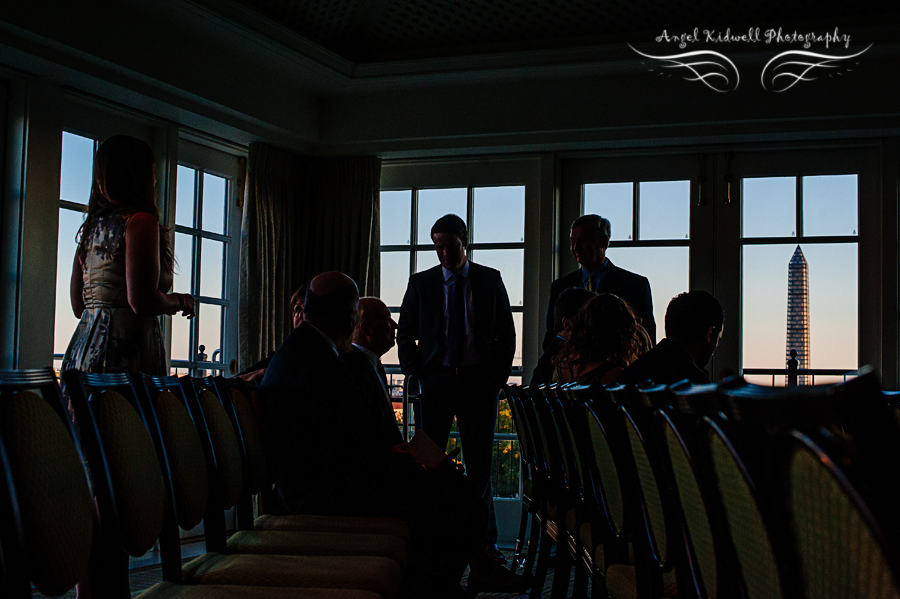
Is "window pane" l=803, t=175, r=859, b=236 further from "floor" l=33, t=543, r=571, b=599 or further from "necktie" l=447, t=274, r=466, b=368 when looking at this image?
"floor" l=33, t=543, r=571, b=599

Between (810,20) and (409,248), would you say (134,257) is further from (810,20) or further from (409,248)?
(810,20)

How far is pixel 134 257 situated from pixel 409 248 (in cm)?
282

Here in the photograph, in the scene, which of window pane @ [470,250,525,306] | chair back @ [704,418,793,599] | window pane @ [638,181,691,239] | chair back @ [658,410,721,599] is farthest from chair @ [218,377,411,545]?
window pane @ [638,181,691,239]

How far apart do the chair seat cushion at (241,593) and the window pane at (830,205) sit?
3843 mm

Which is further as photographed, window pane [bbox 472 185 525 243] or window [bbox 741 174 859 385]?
window pane [bbox 472 185 525 243]

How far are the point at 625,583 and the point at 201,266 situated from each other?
3671 millimetres

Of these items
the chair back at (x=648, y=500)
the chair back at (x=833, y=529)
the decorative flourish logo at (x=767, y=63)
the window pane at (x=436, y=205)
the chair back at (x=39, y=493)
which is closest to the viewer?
the chair back at (x=833, y=529)

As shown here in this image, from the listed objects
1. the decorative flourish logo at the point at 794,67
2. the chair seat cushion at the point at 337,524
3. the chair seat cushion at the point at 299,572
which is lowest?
the chair seat cushion at the point at 337,524

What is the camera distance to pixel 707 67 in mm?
4555

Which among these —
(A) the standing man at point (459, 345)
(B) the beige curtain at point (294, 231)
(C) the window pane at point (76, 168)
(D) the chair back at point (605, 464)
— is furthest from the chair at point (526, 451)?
(C) the window pane at point (76, 168)

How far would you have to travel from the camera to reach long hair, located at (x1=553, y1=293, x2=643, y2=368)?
115 inches

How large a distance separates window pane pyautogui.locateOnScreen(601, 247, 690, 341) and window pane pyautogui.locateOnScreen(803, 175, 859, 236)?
667mm

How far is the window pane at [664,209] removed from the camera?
486 cm

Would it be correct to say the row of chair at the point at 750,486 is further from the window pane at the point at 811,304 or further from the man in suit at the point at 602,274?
the window pane at the point at 811,304
